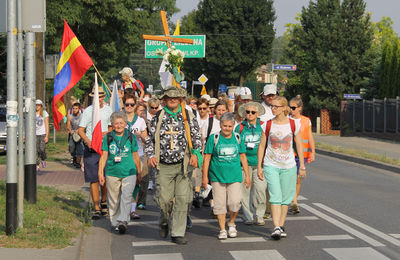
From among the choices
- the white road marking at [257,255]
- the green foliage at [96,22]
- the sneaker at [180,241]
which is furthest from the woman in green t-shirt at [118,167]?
the green foliage at [96,22]

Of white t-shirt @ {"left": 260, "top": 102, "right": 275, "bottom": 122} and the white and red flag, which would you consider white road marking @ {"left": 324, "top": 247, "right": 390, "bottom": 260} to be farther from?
the white and red flag

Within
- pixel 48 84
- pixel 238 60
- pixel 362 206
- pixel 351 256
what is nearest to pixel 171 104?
pixel 351 256

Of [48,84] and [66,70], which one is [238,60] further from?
[66,70]

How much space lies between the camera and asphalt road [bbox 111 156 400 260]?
7379 mm

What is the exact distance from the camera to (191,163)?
26.3 ft

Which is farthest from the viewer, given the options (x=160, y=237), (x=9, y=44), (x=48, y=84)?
(x=48, y=84)

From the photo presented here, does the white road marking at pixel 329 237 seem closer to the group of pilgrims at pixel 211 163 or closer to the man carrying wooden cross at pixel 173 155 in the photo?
the group of pilgrims at pixel 211 163

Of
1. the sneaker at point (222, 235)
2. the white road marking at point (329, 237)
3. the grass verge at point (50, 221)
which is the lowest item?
the white road marking at point (329, 237)

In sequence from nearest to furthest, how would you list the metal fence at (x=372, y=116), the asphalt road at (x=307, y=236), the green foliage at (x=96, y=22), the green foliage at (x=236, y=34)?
the asphalt road at (x=307, y=236)
the green foliage at (x=96, y=22)
the metal fence at (x=372, y=116)
the green foliage at (x=236, y=34)

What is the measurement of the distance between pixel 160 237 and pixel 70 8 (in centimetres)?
1769

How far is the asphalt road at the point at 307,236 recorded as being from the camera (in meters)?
7.38

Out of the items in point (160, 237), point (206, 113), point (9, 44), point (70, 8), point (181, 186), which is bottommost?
point (160, 237)

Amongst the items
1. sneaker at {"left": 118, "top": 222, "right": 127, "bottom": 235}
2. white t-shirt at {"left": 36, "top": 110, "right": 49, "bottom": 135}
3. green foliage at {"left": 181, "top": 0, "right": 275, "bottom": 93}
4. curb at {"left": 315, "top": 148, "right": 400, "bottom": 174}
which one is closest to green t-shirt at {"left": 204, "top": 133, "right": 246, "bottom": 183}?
sneaker at {"left": 118, "top": 222, "right": 127, "bottom": 235}

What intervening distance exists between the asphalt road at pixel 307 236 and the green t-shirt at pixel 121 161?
76cm
